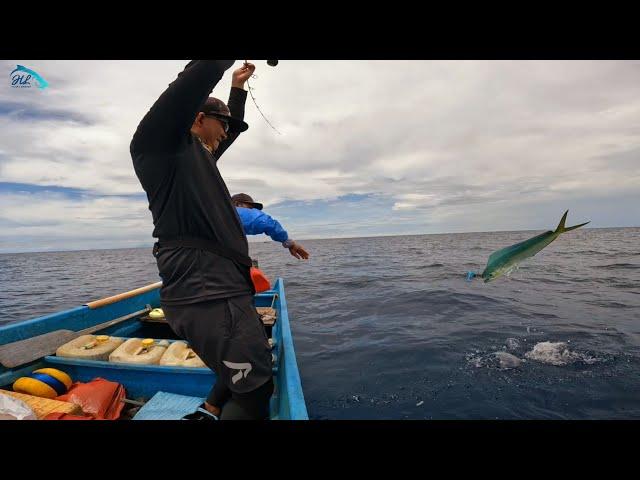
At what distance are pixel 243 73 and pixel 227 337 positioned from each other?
2.16m

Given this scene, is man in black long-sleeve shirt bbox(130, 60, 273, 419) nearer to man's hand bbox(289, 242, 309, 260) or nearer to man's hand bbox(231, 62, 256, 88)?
man's hand bbox(231, 62, 256, 88)

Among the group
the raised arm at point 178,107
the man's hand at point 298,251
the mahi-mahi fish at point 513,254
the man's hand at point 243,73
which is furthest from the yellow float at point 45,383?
the mahi-mahi fish at point 513,254

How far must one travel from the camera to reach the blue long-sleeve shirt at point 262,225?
3.40 m

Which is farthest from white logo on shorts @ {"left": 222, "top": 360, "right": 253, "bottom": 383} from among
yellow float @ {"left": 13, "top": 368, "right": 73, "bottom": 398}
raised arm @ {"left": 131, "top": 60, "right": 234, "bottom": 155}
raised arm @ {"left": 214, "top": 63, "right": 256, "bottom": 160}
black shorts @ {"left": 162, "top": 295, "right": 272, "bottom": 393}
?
yellow float @ {"left": 13, "top": 368, "right": 73, "bottom": 398}

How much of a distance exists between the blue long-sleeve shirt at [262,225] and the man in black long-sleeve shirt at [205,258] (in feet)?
4.39

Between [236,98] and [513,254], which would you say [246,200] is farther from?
[513,254]

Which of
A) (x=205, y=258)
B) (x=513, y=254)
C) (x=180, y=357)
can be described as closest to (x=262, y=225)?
(x=205, y=258)

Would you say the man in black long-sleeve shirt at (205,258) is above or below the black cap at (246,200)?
below

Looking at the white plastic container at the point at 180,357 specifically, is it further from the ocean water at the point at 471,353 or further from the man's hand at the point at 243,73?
the man's hand at the point at 243,73

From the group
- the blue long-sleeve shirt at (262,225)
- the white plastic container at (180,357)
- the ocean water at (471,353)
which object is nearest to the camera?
the blue long-sleeve shirt at (262,225)

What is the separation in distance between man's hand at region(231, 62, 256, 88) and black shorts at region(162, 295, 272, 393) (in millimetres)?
1897

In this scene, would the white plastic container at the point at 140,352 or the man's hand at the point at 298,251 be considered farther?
the white plastic container at the point at 140,352
